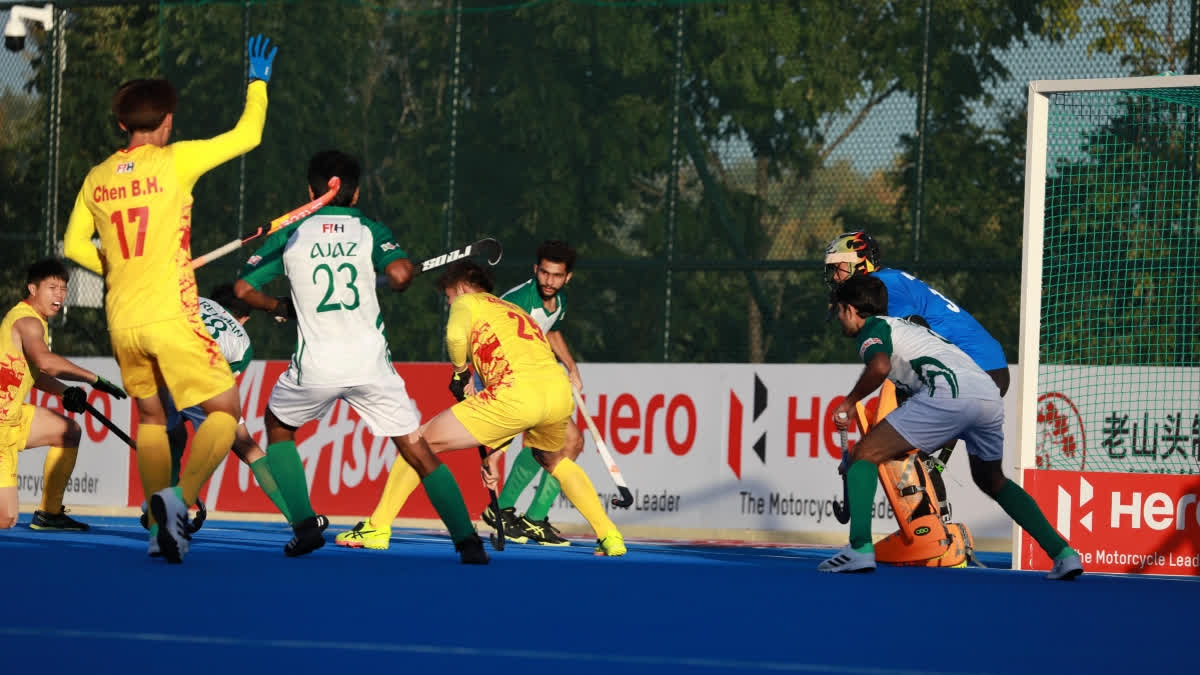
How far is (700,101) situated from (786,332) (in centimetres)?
211

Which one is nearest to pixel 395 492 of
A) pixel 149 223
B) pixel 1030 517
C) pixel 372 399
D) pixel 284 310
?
pixel 372 399

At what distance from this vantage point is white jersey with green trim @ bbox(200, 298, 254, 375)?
10641 mm

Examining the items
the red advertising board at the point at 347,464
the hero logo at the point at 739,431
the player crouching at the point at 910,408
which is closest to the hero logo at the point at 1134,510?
the player crouching at the point at 910,408

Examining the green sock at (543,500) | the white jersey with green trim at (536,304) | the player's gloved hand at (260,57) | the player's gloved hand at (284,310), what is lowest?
the green sock at (543,500)

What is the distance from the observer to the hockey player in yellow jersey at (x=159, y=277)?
25.1 feet

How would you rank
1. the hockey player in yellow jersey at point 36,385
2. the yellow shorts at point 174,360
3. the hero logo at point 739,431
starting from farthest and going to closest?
1. the hero logo at point 739,431
2. the hockey player in yellow jersey at point 36,385
3. the yellow shorts at point 174,360

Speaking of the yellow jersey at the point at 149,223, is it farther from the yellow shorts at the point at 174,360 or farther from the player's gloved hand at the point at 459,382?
the player's gloved hand at the point at 459,382

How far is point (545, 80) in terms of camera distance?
16625 millimetres

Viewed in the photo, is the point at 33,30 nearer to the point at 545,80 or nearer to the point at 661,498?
the point at 545,80

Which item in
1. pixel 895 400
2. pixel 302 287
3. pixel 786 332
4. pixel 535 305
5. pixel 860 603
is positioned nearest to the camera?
pixel 860 603

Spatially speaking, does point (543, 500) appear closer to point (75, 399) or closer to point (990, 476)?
point (75, 399)

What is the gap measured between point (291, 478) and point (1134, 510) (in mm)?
4268

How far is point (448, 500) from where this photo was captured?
8.38m

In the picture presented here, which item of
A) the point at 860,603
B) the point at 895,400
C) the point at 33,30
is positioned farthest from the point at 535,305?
the point at 33,30
